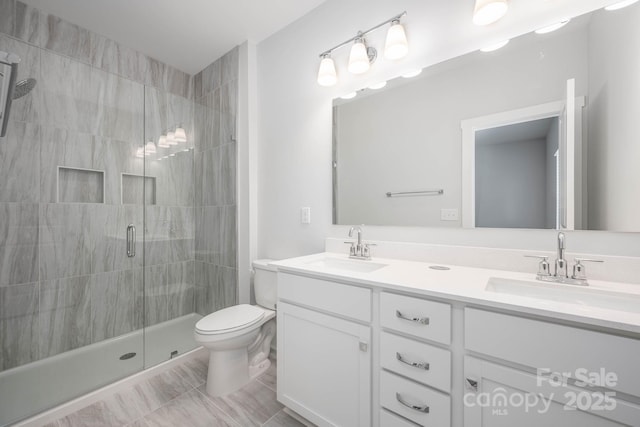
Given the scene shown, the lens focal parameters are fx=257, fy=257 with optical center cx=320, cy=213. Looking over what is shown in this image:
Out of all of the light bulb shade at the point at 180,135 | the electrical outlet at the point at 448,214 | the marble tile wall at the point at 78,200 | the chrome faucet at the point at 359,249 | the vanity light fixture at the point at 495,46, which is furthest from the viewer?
the light bulb shade at the point at 180,135

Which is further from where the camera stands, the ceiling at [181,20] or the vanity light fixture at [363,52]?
the ceiling at [181,20]

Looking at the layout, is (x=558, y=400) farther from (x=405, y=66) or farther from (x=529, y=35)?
(x=405, y=66)

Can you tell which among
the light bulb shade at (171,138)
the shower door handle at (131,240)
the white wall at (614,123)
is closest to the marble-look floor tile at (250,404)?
the shower door handle at (131,240)

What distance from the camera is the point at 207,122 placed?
8.04 feet

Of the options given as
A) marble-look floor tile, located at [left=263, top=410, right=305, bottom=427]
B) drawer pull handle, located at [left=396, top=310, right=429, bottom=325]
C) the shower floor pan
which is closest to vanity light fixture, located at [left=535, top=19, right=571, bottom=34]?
drawer pull handle, located at [left=396, top=310, right=429, bottom=325]

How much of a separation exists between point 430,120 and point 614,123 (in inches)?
27.5

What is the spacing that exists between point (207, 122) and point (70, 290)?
171 cm

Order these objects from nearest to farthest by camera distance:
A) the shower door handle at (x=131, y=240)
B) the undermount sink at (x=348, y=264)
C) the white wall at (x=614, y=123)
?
1. the white wall at (x=614, y=123)
2. the undermount sink at (x=348, y=264)
3. the shower door handle at (x=131, y=240)

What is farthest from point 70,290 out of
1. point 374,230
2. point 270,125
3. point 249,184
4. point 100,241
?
point 374,230

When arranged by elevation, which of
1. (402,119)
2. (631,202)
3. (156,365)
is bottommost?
(156,365)

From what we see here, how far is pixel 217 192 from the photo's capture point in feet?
7.97

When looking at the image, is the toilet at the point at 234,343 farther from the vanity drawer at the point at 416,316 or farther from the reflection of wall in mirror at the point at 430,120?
the vanity drawer at the point at 416,316

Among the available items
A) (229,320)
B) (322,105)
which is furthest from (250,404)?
(322,105)

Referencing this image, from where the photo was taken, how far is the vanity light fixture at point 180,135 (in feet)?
7.56
